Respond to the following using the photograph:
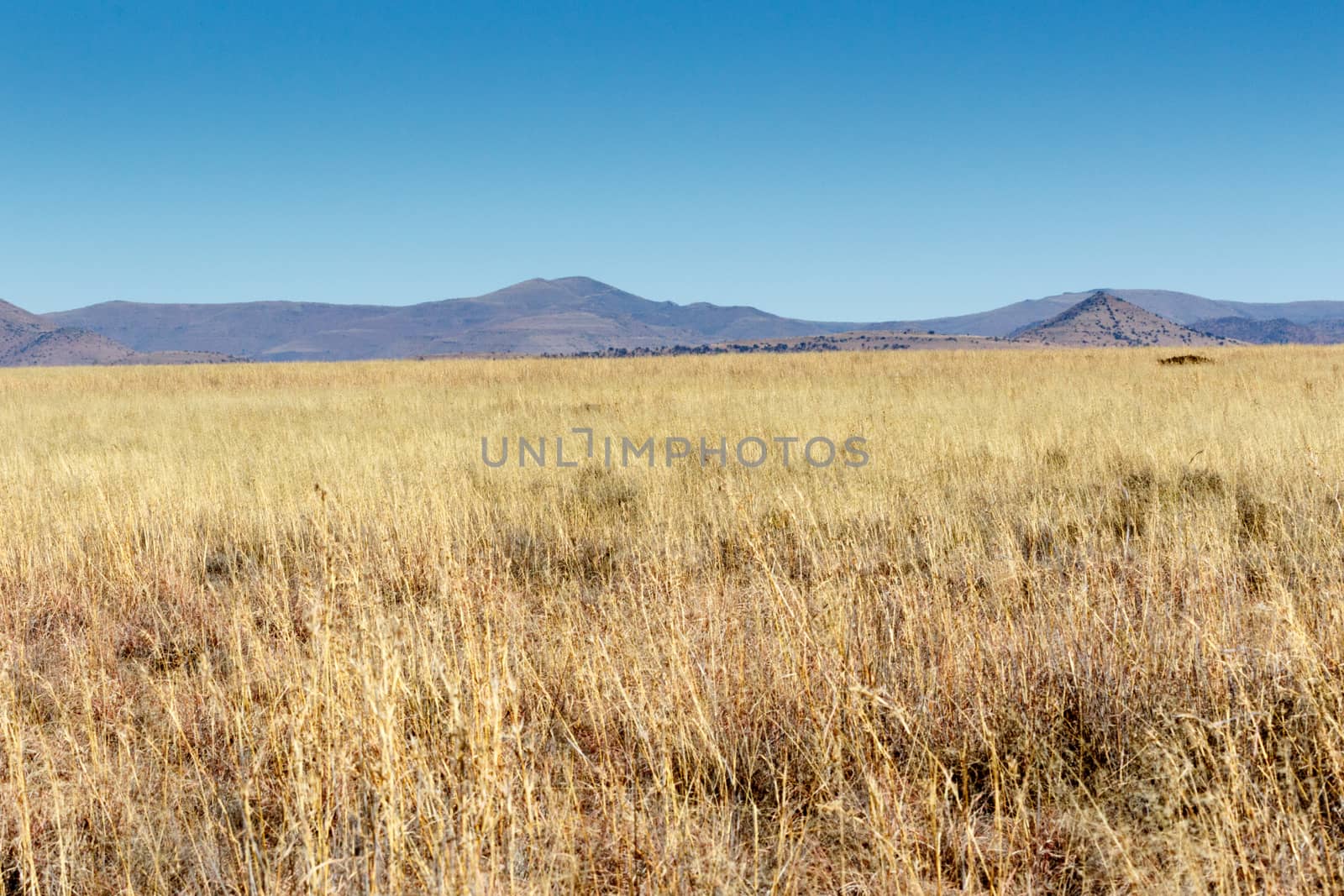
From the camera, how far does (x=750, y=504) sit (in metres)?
6.10

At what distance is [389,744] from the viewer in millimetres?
2051

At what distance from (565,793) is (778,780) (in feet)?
2.15

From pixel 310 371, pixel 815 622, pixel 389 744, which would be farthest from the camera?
pixel 310 371

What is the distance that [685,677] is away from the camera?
2.76 m

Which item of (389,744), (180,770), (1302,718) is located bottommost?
(180,770)

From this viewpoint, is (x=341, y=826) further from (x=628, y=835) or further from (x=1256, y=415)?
(x=1256, y=415)

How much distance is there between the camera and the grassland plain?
2.08 meters

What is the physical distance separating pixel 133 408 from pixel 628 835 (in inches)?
729

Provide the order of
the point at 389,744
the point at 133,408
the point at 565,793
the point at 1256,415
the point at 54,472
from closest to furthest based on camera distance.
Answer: the point at 389,744 < the point at 565,793 < the point at 54,472 < the point at 1256,415 < the point at 133,408

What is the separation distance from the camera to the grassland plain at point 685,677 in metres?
2.08

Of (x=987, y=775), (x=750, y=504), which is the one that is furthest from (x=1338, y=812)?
(x=750, y=504)

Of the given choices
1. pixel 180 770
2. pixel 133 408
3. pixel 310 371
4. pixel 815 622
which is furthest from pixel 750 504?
pixel 310 371

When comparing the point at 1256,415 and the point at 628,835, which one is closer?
the point at 628,835

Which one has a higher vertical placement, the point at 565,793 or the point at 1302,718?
the point at 1302,718
